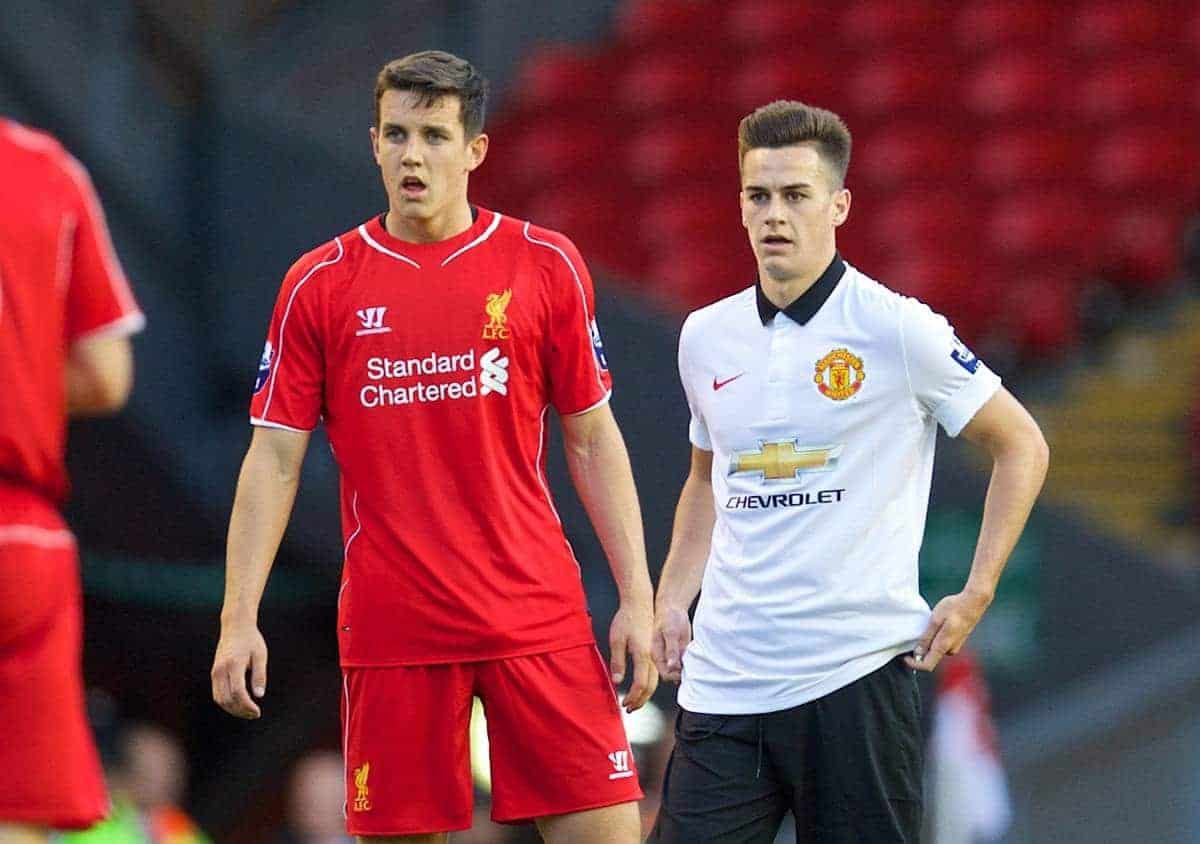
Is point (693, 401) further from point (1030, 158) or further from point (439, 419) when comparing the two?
point (1030, 158)

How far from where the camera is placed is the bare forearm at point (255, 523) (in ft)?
14.6

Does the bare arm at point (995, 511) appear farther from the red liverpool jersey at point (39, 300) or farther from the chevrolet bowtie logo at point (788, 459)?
the red liverpool jersey at point (39, 300)

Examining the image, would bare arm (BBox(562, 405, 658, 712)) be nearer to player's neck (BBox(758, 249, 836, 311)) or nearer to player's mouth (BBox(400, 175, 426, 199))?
player's neck (BBox(758, 249, 836, 311))

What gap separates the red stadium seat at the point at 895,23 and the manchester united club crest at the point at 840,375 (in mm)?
7870

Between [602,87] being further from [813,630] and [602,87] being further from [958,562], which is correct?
[813,630]

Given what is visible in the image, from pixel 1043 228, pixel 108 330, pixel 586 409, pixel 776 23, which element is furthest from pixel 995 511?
pixel 776 23

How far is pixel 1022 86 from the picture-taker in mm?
11562

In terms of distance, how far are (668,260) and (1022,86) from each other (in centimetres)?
212

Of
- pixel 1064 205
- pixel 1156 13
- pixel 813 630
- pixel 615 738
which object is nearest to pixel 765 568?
pixel 813 630

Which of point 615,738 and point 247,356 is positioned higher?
point 247,356

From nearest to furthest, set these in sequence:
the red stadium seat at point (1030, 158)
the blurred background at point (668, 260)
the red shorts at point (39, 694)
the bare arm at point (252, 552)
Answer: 1. the red shorts at point (39, 694)
2. the bare arm at point (252, 552)
3. the blurred background at point (668, 260)
4. the red stadium seat at point (1030, 158)

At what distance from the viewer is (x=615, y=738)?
4566 mm

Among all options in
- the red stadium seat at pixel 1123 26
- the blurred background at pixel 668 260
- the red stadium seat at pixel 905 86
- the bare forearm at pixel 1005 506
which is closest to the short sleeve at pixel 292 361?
the bare forearm at pixel 1005 506

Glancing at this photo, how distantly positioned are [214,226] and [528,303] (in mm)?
4824
